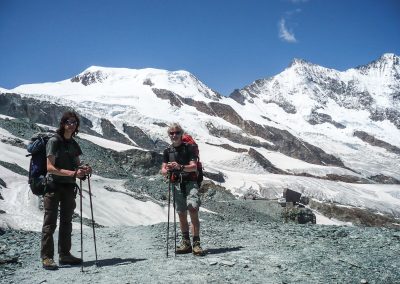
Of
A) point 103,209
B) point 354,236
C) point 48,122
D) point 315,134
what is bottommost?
point 103,209

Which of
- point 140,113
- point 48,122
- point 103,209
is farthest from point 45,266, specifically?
point 140,113

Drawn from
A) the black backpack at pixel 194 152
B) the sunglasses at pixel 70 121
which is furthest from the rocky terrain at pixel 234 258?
the sunglasses at pixel 70 121

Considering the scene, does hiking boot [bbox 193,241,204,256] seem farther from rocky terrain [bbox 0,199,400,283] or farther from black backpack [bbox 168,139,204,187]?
black backpack [bbox 168,139,204,187]

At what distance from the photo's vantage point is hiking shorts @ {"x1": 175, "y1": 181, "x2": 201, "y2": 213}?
286 inches

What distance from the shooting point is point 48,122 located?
90125 millimetres

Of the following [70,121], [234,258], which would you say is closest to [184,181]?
[234,258]

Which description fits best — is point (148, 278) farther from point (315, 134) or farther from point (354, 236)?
point (315, 134)

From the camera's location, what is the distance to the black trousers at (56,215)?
6828 mm

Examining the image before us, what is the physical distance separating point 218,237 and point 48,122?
284ft

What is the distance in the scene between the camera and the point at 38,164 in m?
6.92

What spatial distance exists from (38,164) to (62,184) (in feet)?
1.49

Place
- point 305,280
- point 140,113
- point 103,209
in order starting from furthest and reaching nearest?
point 140,113
point 103,209
point 305,280

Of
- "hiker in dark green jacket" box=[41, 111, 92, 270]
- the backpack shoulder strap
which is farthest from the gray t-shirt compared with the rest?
the backpack shoulder strap

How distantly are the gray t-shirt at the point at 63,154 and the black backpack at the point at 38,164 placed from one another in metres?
0.11
